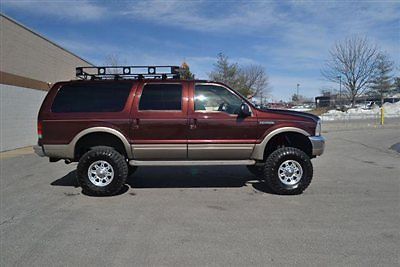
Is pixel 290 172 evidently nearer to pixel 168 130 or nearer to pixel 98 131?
pixel 168 130

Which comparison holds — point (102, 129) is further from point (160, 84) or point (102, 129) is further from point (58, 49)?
Result: point (58, 49)

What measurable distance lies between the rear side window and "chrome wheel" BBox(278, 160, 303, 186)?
321 cm

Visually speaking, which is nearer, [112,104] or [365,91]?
[112,104]

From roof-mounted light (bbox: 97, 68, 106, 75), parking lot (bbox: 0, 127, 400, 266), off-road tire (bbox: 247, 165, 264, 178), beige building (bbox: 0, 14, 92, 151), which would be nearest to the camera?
parking lot (bbox: 0, 127, 400, 266)

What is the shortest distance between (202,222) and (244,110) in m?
2.29

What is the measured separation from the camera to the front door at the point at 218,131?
19.7 feet

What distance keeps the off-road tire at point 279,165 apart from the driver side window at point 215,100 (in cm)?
117

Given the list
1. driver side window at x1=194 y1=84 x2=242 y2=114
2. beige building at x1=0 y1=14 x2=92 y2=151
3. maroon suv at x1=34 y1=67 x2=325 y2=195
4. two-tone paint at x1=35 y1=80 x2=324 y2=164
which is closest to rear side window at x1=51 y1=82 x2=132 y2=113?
maroon suv at x1=34 y1=67 x2=325 y2=195

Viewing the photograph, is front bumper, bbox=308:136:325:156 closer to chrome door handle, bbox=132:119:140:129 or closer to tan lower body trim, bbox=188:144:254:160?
tan lower body trim, bbox=188:144:254:160

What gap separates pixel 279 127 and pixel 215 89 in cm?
140

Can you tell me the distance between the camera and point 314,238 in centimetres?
398

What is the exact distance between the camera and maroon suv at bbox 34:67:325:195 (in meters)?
5.98

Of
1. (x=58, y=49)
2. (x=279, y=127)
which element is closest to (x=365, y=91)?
(x=58, y=49)

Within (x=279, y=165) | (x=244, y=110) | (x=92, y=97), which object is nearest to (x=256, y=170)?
(x=279, y=165)
